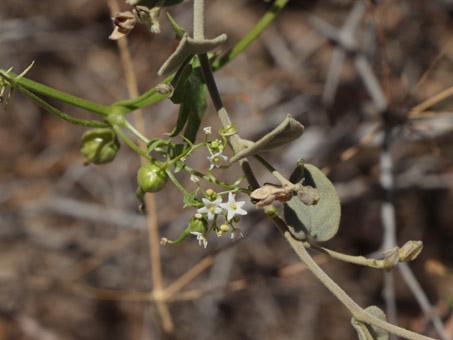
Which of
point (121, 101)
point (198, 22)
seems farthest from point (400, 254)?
point (121, 101)

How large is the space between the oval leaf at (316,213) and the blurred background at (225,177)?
5.78ft

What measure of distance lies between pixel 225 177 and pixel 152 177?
2.56 metres

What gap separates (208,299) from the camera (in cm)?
382

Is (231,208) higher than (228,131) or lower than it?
lower

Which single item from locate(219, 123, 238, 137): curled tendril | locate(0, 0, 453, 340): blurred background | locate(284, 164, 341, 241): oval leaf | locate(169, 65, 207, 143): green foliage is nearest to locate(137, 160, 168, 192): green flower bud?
locate(169, 65, 207, 143): green foliage

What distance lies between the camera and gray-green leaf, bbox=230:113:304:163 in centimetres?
106

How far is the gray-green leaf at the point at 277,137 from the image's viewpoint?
41.6 inches

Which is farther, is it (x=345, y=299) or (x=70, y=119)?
(x=70, y=119)

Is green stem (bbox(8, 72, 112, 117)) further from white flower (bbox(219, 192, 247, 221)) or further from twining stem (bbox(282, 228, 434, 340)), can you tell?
twining stem (bbox(282, 228, 434, 340))

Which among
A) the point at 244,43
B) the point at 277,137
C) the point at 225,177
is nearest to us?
the point at 277,137

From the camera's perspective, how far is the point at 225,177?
386 centimetres

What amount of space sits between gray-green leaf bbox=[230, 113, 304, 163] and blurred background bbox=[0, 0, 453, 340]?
1.96m

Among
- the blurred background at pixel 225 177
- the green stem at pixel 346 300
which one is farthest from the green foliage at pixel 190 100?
the blurred background at pixel 225 177

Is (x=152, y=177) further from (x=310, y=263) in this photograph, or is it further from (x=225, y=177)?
(x=225, y=177)
